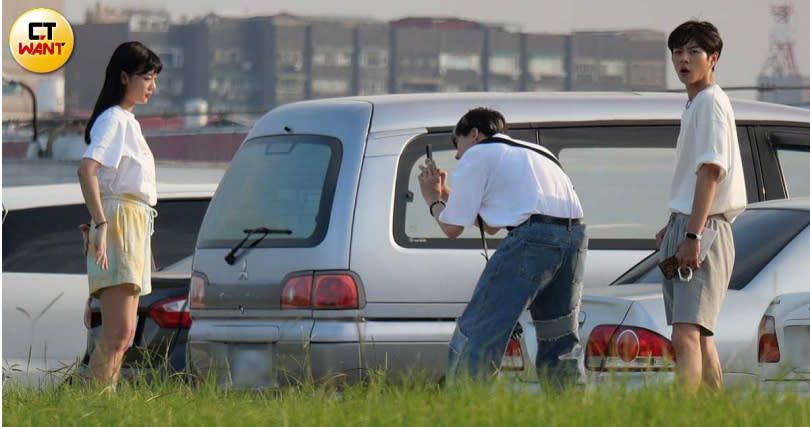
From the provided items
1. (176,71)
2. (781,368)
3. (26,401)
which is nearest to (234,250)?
(26,401)

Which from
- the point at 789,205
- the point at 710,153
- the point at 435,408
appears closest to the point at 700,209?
the point at 710,153

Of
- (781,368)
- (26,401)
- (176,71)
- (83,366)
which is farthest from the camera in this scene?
(176,71)

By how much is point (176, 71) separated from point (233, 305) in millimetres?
167336

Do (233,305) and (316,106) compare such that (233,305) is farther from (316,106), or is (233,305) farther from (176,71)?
(176,71)

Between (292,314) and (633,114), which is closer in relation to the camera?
(292,314)

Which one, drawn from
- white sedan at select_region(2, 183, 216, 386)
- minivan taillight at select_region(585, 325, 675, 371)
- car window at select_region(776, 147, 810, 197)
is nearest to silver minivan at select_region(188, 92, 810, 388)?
car window at select_region(776, 147, 810, 197)

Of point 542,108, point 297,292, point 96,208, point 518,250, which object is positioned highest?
point 542,108

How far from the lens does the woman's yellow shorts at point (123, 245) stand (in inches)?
256

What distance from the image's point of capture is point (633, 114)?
7.78 meters

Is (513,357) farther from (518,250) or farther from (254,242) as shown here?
(254,242)

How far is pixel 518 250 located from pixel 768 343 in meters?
0.99

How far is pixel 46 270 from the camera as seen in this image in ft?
26.6

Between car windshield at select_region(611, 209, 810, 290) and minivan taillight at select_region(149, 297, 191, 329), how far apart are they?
2.38 m

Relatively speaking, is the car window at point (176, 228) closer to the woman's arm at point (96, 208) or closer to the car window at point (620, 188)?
the woman's arm at point (96, 208)
